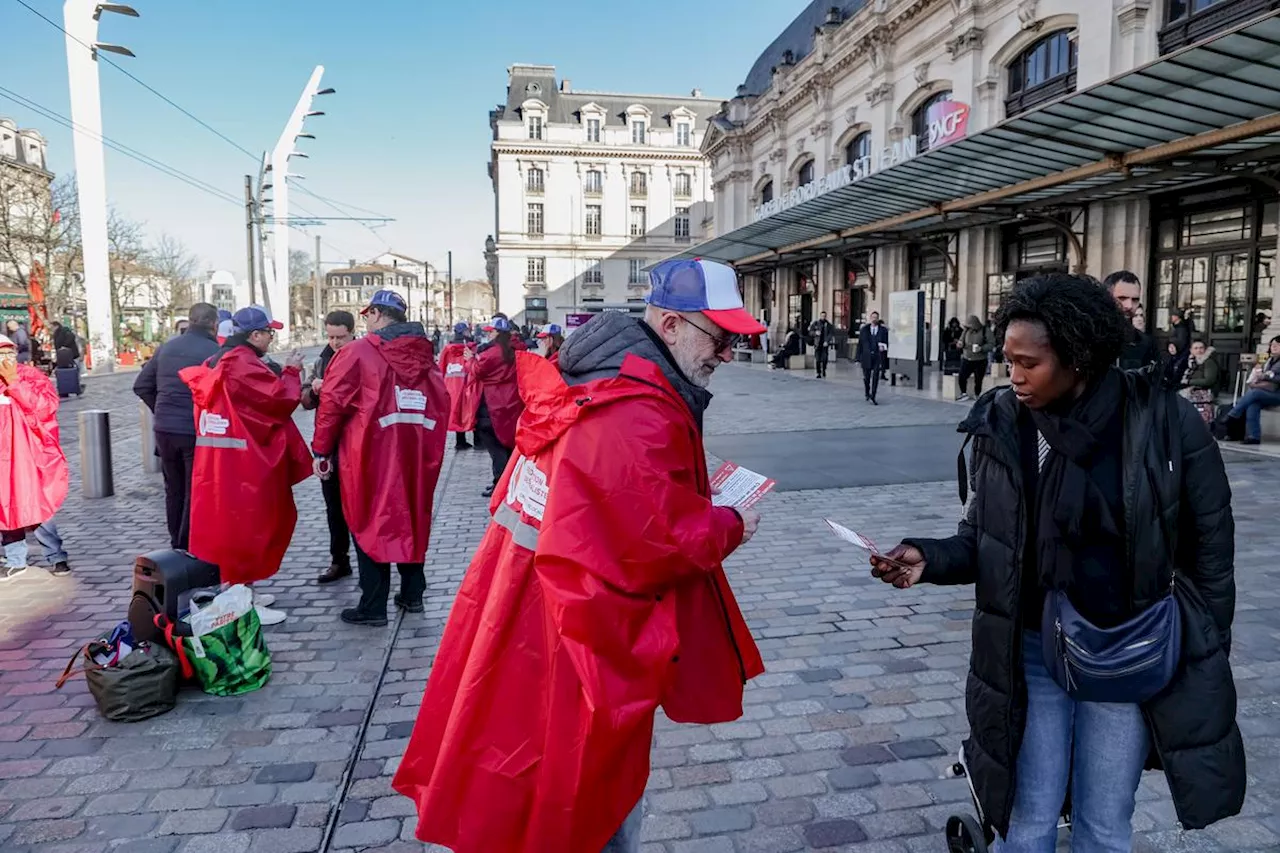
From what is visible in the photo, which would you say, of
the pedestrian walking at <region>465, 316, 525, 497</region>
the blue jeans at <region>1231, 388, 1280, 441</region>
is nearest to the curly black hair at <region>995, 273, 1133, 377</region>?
the pedestrian walking at <region>465, 316, 525, 497</region>

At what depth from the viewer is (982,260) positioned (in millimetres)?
23875

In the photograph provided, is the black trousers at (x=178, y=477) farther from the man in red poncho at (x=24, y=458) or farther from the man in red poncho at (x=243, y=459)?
the man in red poncho at (x=24, y=458)

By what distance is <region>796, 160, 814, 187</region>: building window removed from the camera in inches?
1476

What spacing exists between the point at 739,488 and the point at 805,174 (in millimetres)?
38131

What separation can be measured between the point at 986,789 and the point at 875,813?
105 cm

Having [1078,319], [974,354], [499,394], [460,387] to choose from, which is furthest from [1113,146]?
[1078,319]

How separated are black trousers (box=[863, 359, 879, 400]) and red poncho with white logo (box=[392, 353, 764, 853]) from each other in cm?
1677

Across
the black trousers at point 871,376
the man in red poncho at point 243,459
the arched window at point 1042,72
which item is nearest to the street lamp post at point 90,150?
the black trousers at point 871,376

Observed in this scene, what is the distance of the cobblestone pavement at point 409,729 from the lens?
3.18 m

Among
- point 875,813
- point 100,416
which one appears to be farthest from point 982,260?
point 875,813

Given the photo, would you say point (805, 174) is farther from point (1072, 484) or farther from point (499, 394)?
point (1072, 484)

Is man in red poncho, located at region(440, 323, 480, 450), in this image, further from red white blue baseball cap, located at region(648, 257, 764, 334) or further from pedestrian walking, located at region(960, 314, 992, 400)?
pedestrian walking, located at region(960, 314, 992, 400)

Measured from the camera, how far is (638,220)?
75.7 m

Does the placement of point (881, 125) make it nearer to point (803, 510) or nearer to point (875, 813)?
→ point (803, 510)
